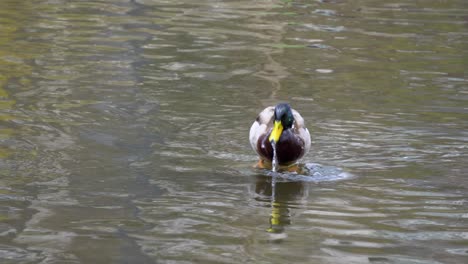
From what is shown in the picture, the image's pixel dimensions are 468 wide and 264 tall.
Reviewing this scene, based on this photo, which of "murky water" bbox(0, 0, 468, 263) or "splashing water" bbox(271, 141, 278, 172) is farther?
"splashing water" bbox(271, 141, 278, 172)

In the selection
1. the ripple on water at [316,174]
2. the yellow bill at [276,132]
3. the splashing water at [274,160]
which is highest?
the yellow bill at [276,132]

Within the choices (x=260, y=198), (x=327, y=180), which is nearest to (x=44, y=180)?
(x=260, y=198)

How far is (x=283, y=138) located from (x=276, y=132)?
0.18 metres

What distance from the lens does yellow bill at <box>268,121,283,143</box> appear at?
322 inches

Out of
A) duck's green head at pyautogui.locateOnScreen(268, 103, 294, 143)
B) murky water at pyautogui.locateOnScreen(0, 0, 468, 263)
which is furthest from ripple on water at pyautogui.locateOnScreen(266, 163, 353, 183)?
duck's green head at pyautogui.locateOnScreen(268, 103, 294, 143)

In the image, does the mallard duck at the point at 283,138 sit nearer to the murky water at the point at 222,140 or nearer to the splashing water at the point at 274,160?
the splashing water at the point at 274,160

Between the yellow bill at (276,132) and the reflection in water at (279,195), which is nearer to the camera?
the reflection in water at (279,195)

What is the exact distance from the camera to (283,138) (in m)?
8.38

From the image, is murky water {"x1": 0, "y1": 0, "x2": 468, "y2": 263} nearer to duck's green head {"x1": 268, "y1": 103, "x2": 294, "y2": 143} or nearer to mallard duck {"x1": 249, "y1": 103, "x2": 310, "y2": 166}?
mallard duck {"x1": 249, "y1": 103, "x2": 310, "y2": 166}

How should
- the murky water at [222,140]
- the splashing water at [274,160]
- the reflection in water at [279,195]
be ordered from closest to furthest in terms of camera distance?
1. the murky water at [222,140]
2. the reflection in water at [279,195]
3. the splashing water at [274,160]

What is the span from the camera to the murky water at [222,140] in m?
6.62

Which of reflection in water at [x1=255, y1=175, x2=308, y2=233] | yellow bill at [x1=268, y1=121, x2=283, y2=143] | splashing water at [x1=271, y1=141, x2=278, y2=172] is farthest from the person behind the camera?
splashing water at [x1=271, y1=141, x2=278, y2=172]

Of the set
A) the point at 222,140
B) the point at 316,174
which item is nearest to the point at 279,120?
the point at 316,174

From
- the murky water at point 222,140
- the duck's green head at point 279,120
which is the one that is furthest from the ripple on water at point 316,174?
the duck's green head at point 279,120
